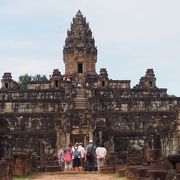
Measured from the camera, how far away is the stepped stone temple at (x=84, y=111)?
31.9 m

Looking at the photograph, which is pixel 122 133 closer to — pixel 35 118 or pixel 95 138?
pixel 95 138

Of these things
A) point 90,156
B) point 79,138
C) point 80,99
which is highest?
point 80,99

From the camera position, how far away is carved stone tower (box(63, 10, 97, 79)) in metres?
44.6

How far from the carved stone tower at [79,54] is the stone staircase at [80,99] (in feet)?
12.8

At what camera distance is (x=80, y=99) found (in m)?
39.8

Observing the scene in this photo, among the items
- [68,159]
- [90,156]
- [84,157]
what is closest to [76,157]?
[68,159]

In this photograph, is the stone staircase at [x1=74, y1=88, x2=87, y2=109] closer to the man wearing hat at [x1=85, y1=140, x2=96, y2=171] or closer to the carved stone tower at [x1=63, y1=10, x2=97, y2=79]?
the carved stone tower at [x1=63, y1=10, x2=97, y2=79]

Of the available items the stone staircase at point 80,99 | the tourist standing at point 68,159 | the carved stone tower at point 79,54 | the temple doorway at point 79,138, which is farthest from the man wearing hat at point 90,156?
the carved stone tower at point 79,54

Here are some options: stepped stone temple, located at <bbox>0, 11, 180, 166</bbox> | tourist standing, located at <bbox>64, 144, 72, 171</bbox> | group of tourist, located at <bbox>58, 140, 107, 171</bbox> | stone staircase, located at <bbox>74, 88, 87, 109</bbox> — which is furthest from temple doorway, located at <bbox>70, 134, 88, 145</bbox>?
tourist standing, located at <bbox>64, 144, 72, 171</bbox>

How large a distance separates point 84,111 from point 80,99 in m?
7.63

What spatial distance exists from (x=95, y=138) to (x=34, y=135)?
14.5 feet

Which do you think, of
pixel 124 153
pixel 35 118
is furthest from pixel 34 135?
pixel 124 153

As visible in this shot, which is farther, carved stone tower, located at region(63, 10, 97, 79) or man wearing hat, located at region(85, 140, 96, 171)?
carved stone tower, located at region(63, 10, 97, 79)

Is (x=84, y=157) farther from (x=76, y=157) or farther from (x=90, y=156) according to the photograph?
(x=90, y=156)
